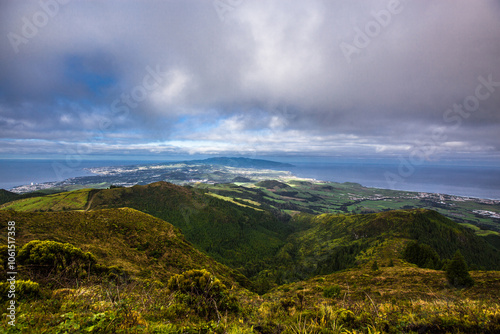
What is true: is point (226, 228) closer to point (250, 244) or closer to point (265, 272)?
point (250, 244)

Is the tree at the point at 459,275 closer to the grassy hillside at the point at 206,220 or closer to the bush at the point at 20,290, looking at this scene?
the bush at the point at 20,290

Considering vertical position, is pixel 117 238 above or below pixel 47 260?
below

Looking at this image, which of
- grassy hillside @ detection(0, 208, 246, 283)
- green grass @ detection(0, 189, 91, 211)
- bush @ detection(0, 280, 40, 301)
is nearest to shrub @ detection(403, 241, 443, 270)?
grassy hillside @ detection(0, 208, 246, 283)

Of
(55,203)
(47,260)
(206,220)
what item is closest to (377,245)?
(206,220)

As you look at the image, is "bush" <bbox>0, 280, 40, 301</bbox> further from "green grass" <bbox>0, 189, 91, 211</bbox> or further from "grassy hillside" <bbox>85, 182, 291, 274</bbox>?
"green grass" <bbox>0, 189, 91, 211</bbox>

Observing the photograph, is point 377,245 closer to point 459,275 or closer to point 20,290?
point 459,275

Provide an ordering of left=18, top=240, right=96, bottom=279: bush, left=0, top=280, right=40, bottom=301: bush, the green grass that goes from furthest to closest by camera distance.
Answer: the green grass
left=18, top=240, right=96, bottom=279: bush
left=0, top=280, right=40, bottom=301: bush

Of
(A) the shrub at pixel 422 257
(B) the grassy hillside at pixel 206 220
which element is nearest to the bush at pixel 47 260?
(A) the shrub at pixel 422 257
